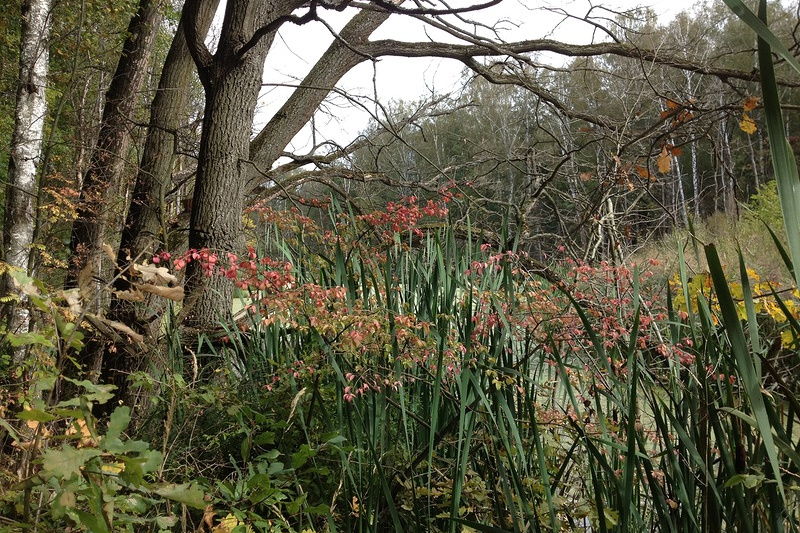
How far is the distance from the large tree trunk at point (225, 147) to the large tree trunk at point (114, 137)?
2915 mm

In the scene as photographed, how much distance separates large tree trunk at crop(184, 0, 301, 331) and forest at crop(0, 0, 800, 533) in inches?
0.6

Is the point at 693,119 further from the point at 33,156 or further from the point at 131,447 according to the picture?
the point at 33,156

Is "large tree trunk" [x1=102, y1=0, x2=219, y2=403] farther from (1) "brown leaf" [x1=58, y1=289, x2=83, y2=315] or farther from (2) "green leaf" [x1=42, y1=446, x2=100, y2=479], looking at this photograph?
(2) "green leaf" [x1=42, y1=446, x2=100, y2=479]

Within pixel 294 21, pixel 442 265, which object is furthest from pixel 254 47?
pixel 442 265

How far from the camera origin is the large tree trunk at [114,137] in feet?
21.7

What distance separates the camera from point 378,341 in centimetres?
233

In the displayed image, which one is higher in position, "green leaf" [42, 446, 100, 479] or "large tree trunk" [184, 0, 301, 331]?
"large tree trunk" [184, 0, 301, 331]

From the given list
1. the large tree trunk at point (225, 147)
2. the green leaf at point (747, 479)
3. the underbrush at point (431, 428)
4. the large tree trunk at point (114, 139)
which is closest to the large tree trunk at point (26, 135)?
the large tree trunk at point (114, 139)

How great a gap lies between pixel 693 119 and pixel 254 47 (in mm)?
2474

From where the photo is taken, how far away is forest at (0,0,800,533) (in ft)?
4.17

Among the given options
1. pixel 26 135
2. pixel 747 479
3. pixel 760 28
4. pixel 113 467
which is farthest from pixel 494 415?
pixel 26 135

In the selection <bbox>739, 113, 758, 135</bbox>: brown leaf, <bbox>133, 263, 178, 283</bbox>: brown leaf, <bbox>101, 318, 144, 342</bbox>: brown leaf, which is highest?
<bbox>739, 113, 758, 135</bbox>: brown leaf

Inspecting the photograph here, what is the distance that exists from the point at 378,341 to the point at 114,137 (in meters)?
5.39

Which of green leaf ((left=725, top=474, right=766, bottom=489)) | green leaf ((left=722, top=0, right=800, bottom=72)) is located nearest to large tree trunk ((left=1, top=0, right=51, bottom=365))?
green leaf ((left=725, top=474, right=766, bottom=489))
